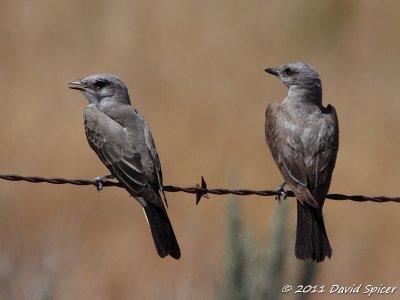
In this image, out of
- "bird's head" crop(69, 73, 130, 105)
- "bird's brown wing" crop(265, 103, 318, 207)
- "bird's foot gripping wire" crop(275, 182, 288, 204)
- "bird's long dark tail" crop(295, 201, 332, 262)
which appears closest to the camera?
"bird's long dark tail" crop(295, 201, 332, 262)

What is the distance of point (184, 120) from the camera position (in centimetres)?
1942

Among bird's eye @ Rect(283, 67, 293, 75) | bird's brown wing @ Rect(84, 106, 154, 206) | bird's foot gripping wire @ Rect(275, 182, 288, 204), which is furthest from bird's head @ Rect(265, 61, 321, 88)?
bird's brown wing @ Rect(84, 106, 154, 206)

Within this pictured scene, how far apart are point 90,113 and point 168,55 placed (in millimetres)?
11605

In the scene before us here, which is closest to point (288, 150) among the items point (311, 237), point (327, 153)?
point (327, 153)

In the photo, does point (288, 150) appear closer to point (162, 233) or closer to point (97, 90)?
point (162, 233)

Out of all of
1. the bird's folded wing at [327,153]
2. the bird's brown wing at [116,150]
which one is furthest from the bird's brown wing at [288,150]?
the bird's brown wing at [116,150]

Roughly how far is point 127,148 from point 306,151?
142cm

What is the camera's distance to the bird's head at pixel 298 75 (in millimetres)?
10531

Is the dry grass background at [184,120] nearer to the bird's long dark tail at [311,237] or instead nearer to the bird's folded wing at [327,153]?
the bird's folded wing at [327,153]

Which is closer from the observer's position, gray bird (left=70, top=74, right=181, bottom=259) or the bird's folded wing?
gray bird (left=70, top=74, right=181, bottom=259)

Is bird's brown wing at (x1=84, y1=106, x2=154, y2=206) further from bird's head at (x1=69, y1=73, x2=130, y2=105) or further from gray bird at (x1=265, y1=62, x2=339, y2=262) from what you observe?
gray bird at (x1=265, y1=62, x2=339, y2=262)

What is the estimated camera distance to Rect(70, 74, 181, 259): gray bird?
9.03 meters

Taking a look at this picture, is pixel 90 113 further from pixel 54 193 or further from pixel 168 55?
pixel 168 55

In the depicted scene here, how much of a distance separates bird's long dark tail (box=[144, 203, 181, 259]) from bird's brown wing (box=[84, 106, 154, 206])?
0.07 meters
